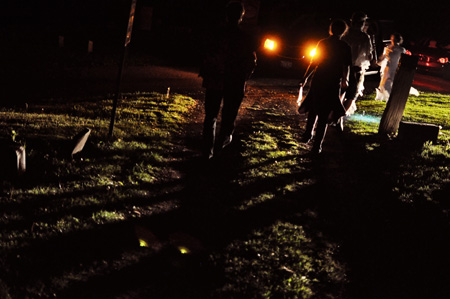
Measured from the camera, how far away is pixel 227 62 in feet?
17.1

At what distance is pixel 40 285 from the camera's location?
2885 millimetres

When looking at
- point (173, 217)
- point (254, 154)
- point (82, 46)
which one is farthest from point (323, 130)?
point (82, 46)

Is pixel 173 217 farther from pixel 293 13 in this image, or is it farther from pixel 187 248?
pixel 293 13

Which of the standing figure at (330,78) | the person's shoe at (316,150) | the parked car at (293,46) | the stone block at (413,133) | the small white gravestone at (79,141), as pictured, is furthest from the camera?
the parked car at (293,46)

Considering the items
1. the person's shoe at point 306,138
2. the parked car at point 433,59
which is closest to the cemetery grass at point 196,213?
the person's shoe at point 306,138

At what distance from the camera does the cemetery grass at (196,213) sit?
3207 mm

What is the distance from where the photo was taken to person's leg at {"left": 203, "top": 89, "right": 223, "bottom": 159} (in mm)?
5398

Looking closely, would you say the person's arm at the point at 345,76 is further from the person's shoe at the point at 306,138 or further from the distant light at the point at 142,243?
the distant light at the point at 142,243

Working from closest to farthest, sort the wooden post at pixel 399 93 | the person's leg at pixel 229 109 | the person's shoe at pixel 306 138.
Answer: the person's leg at pixel 229 109, the person's shoe at pixel 306 138, the wooden post at pixel 399 93

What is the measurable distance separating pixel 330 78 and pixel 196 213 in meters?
3.26

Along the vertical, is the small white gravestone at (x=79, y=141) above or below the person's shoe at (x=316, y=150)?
below

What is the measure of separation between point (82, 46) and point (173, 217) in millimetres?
13461

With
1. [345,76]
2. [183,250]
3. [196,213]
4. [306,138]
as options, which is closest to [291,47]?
[306,138]

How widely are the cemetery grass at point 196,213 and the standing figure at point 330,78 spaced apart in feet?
2.52
